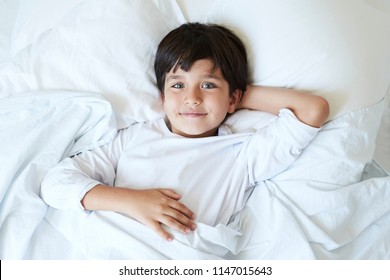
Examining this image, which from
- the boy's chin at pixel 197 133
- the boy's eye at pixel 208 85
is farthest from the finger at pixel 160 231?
the boy's eye at pixel 208 85

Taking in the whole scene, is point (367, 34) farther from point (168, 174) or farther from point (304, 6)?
point (168, 174)

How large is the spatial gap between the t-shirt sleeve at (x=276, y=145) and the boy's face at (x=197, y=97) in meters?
0.12

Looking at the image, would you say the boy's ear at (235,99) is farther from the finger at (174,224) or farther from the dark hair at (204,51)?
the finger at (174,224)

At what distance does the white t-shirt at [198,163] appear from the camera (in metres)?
0.96

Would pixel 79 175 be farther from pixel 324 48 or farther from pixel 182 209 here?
pixel 324 48

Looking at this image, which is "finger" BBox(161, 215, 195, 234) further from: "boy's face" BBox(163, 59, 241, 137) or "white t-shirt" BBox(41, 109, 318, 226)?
"boy's face" BBox(163, 59, 241, 137)

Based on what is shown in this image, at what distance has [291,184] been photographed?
0.99 meters

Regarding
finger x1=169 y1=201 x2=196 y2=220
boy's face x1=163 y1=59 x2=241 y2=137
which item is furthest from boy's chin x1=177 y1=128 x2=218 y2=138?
finger x1=169 y1=201 x2=196 y2=220

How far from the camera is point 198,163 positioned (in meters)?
1.02

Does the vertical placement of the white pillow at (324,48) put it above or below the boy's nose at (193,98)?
above

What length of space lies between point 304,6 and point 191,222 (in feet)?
2.04

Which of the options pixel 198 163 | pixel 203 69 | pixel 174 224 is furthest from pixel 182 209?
pixel 203 69

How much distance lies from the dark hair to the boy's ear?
14 mm

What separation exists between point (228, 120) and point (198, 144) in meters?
0.13
